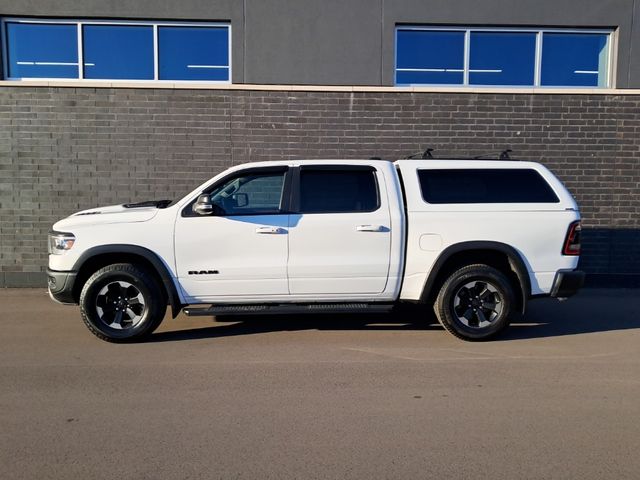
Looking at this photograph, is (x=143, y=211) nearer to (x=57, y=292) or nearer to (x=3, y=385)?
(x=57, y=292)

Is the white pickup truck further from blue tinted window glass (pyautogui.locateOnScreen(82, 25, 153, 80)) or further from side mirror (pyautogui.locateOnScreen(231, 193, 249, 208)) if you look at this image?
blue tinted window glass (pyautogui.locateOnScreen(82, 25, 153, 80))

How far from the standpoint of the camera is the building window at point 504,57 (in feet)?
30.5

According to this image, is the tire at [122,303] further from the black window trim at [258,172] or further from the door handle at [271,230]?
the door handle at [271,230]

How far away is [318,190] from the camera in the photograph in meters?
5.76

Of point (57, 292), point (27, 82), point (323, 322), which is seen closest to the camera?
point (57, 292)

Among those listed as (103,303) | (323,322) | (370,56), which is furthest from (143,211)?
(370,56)

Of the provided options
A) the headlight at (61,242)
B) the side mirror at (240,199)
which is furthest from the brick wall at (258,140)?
the headlight at (61,242)

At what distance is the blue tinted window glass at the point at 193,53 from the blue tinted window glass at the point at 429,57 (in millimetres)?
3257

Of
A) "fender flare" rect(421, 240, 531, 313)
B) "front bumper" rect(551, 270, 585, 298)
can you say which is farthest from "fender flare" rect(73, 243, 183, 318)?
"front bumper" rect(551, 270, 585, 298)

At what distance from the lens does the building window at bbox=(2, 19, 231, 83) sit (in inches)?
357

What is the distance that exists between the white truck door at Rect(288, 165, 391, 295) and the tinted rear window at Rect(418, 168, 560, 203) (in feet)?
1.99

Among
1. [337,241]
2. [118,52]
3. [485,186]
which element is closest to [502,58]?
[485,186]

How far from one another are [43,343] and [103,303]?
86 cm

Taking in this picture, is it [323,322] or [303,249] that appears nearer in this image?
[303,249]
